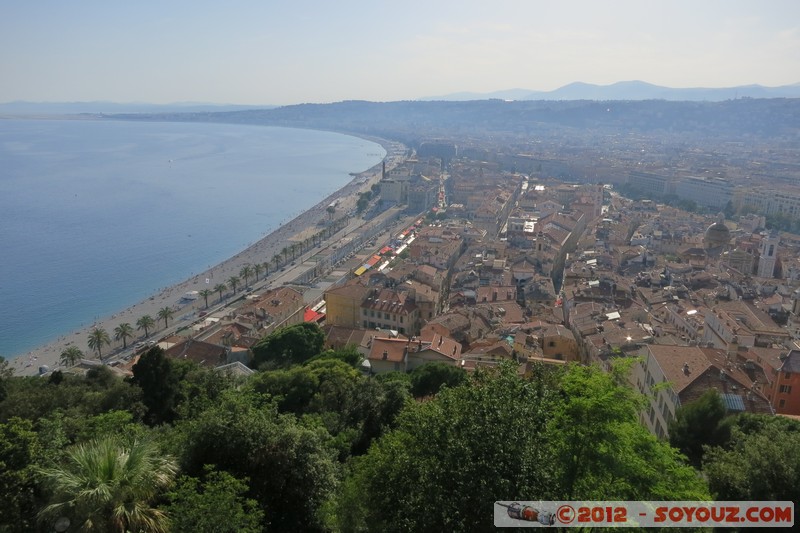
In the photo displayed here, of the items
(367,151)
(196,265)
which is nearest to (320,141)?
(367,151)

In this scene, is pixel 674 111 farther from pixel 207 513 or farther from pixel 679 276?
pixel 207 513

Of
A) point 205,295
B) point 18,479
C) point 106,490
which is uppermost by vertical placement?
point 106,490

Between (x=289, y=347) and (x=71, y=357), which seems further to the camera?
(x=71, y=357)

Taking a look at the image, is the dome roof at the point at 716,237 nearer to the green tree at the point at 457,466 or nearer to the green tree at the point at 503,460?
the green tree at the point at 503,460

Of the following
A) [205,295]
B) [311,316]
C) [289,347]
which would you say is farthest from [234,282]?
[289,347]

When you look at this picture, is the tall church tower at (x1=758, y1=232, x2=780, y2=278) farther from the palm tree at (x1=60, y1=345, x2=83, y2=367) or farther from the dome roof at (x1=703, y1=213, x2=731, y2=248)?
the palm tree at (x1=60, y1=345, x2=83, y2=367)

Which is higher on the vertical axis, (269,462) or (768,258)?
(269,462)

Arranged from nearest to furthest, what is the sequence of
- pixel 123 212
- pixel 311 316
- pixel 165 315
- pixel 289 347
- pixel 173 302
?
pixel 289 347 < pixel 311 316 < pixel 165 315 < pixel 173 302 < pixel 123 212

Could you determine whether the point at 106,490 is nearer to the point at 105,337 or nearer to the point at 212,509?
the point at 212,509
